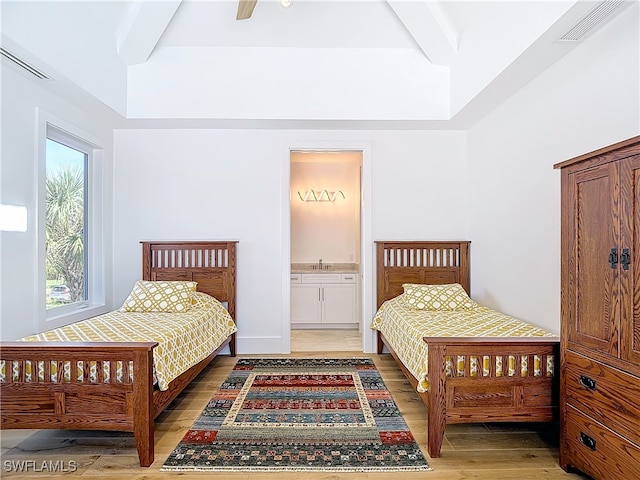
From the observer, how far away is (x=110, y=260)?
4.45 metres

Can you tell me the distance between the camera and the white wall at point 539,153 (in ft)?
7.66

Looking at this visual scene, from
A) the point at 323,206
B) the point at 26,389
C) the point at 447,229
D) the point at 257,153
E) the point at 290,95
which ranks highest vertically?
the point at 290,95

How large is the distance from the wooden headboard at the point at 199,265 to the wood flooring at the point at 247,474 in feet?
4.63

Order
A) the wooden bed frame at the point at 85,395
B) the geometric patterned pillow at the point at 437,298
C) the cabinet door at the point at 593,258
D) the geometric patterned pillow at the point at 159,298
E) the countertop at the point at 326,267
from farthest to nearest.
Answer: the countertop at the point at 326,267 → the geometric patterned pillow at the point at 437,298 → the geometric patterned pillow at the point at 159,298 → the wooden bed frame at the point at 85,395 → the cabinet door at the point at 593,258

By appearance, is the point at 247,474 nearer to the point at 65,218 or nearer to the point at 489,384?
the point at 489,384

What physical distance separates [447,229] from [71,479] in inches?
151

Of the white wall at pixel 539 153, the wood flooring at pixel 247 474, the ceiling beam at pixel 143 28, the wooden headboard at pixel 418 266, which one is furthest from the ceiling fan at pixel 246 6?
the wood flooring at pixel 247 474

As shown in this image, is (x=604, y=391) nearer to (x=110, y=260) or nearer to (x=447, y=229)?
(x=447, y=229)

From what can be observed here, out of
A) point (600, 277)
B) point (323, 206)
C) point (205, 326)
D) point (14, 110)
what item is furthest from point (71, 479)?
point (323, 206)

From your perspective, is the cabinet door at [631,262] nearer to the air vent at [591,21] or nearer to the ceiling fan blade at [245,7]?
the air vent at [591,21]

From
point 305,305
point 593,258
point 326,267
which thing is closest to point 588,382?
point 593,258

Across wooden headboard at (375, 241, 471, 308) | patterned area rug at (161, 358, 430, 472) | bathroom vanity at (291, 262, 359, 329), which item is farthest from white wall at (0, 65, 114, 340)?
bathroom vanity at (291, 262, 359, 329)

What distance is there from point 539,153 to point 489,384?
1774 mm

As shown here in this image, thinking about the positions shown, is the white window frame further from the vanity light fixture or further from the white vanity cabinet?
the vanity light fixture
